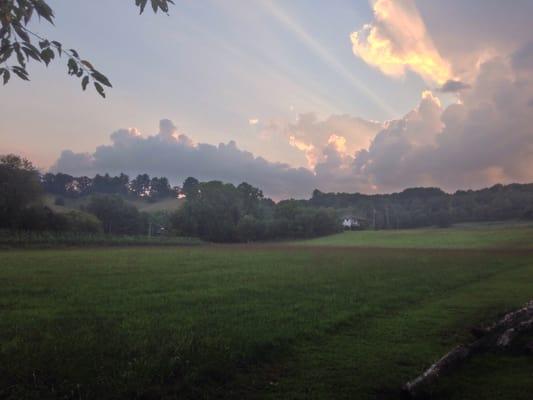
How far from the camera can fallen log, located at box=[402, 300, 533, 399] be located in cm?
751

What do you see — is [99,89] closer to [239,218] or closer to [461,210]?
[239,218]

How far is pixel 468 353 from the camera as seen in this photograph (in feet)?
31.6

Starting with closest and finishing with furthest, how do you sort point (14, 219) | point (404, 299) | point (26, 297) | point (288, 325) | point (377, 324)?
1. point (288, 325)
2. point (377, 324)
3. point (26, 297)
4. point (404, 299)
5. point (14, 219)

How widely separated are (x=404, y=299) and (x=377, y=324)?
5829 mm

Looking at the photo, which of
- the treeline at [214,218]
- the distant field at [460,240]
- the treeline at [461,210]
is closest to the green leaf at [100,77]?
the distant field at [460,240]

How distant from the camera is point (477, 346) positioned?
10.1 metres

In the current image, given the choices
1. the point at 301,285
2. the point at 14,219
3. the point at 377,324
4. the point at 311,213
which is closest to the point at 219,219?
the point at 311,213

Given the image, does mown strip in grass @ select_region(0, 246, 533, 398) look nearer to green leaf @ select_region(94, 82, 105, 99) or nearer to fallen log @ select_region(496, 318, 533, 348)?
fallen log @ select_region(496, 318, 533, 348)

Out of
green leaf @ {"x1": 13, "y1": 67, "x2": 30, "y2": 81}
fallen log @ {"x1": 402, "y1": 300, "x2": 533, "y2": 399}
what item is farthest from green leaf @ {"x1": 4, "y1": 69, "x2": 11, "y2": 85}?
fallen log @ {"x1": 402, "y1": 300, "x2": 533, "y2": 399}

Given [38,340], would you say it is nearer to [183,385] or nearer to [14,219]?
[183,385]

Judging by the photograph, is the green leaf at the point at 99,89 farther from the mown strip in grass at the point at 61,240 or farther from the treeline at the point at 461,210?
the treeline at the point at 461,210

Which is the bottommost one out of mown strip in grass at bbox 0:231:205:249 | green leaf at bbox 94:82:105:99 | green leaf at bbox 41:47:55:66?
mown strip in grass at bbox 0:231:205:249

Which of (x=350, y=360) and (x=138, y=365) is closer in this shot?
(x=138, y=365)

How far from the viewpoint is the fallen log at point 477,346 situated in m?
7.51
